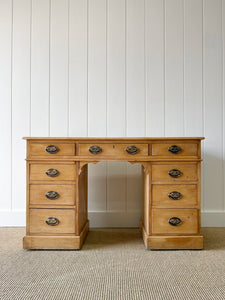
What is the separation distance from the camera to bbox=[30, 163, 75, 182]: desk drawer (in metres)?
1.87

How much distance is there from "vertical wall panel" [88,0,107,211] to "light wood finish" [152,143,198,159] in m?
0.78

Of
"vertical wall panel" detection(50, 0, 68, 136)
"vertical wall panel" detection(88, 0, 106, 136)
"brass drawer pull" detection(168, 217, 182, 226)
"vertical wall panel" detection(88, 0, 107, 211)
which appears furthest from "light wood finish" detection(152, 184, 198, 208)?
"vertical wall panel" detection(50, 0, 68, 136)

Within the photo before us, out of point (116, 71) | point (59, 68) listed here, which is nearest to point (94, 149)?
point (116, 71)

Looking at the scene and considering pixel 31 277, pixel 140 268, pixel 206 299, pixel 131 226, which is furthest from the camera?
pixel 131 226

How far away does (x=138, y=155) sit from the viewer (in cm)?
187

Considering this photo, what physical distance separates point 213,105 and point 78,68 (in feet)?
4.92

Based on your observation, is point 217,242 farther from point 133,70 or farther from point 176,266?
point 133,70

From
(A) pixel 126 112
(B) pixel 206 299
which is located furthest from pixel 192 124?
(B) pixel 206 299

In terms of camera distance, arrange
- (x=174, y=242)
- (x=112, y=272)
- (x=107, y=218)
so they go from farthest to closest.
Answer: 1. (x=107, y=218)
2. (x=174, y=242)
3. (x=112, y=272)

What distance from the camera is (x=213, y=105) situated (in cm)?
251

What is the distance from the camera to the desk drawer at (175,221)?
1852 mm

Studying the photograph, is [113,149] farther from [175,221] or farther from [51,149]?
[175,221]

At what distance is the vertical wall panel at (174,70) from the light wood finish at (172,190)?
781mm

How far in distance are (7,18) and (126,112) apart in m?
1.64
